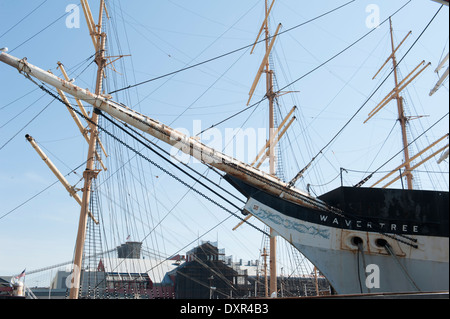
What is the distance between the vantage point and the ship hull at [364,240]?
29.7 feet

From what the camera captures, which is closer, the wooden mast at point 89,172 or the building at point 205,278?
the wooden mast at point 89,172

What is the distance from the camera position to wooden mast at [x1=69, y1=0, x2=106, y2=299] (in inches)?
671

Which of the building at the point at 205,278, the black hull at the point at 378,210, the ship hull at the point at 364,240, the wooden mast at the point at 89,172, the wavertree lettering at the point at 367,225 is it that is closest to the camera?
the black hull at the point at 378,210

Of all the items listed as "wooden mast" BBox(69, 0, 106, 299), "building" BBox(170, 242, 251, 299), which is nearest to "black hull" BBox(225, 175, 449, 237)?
"wooden mast" BBox(69, 0, 106, 299)

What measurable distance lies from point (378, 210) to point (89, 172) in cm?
1446

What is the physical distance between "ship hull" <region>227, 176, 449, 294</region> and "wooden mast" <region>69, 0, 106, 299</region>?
28.0 ft

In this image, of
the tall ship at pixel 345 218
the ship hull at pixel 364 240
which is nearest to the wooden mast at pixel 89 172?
the tall ship at pixel 345 218

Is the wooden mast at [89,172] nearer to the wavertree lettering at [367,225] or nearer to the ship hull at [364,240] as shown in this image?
the ship hull at [364,240]

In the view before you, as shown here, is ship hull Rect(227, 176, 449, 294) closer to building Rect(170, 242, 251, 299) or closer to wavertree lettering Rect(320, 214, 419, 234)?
wavertree lettering Rect(320, 214, 419, 234)

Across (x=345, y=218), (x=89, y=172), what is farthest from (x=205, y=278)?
(x=345, y=218)

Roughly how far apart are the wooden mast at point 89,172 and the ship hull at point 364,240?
8537 millimetres
